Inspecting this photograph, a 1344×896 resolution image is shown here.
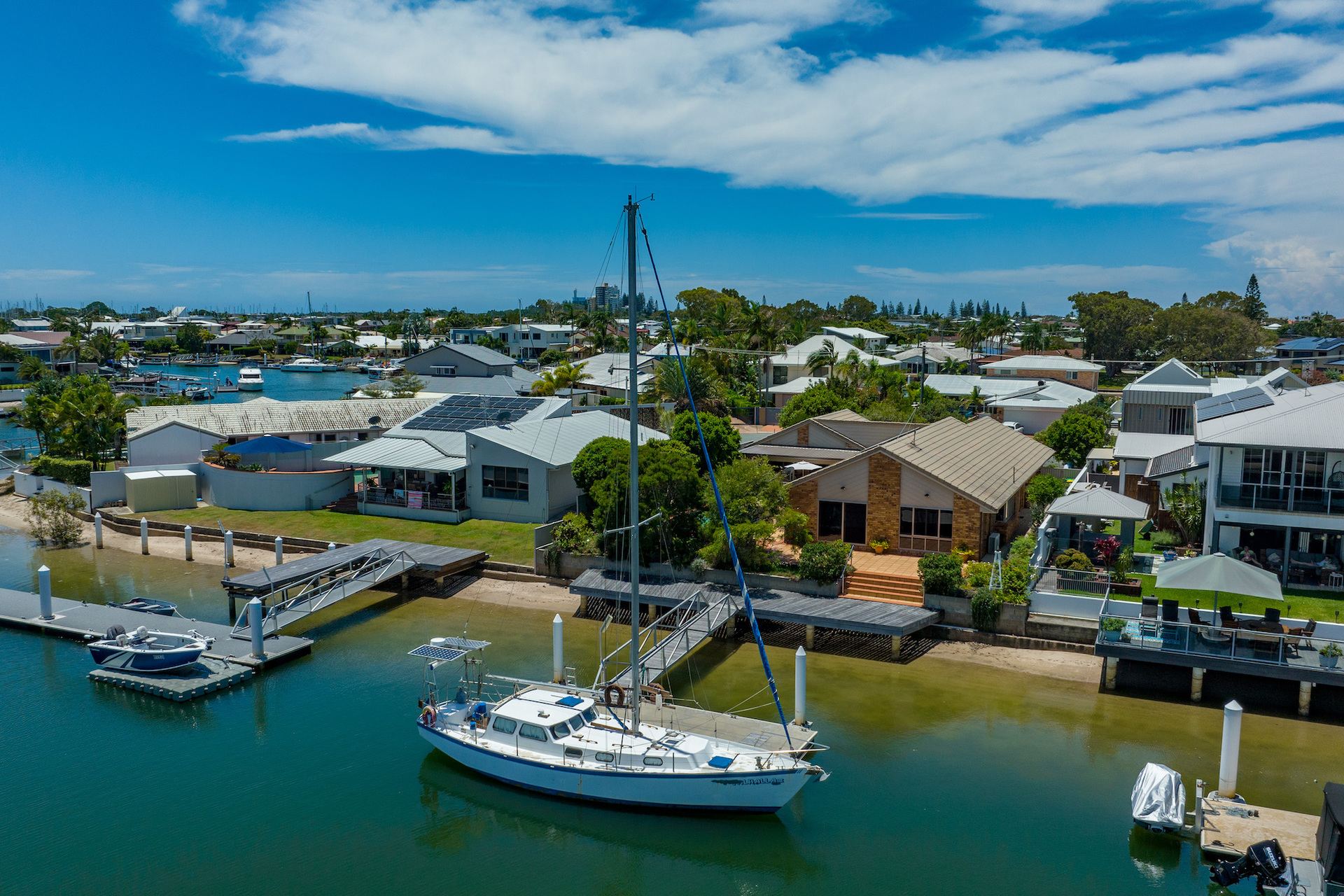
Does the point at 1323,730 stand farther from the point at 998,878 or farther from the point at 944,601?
the point at 998,878

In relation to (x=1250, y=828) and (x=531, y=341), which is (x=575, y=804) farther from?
(x=531, y=341)

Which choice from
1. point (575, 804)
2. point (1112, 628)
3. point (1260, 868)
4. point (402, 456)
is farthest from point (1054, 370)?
point (575, 804)

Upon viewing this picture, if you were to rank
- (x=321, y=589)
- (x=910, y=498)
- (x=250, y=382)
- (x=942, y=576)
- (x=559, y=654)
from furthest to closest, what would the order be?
1. (x=250, y=382)
2. (x=910, y=498)
3. (x=321, y=589)
4. (x=942, y=576)
5. (x=559, y=654)

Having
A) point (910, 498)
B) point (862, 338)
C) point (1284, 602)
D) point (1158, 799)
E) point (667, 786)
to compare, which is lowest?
point (667, 786)

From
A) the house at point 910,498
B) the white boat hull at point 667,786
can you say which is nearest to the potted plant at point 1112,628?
the house at point 910,498

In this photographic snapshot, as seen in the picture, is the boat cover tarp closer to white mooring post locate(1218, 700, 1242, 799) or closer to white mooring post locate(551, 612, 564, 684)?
white mooring post locate(1218, 700, 1242, 799)

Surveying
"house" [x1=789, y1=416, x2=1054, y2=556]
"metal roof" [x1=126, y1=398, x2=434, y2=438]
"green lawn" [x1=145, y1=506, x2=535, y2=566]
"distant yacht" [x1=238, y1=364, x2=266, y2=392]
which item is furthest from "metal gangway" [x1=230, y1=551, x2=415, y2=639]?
"distant yacht" [x1=238, y1=364, x2=266, y2=392]

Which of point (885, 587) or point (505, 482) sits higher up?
point (505, 482)

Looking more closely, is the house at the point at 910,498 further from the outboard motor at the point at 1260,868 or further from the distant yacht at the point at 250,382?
the distant yacht at the point at 250,382
